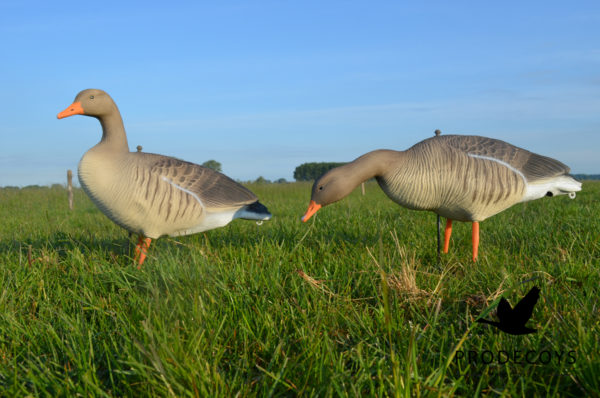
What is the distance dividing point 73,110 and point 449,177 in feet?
15.1

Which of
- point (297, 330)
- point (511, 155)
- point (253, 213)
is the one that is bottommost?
point (297, 330)

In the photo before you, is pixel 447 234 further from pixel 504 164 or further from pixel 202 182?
pixel 202 182

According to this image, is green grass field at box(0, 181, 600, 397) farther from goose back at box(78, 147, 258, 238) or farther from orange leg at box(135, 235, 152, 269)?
goose back at box(78, 147, 258, 238)

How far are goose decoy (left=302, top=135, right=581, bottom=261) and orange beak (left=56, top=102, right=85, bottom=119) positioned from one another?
323cm

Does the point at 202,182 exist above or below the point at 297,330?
above

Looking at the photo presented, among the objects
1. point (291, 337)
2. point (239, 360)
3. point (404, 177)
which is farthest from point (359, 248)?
point (239, 360)

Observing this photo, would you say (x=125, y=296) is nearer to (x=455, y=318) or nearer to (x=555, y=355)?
(x=455, y=318)

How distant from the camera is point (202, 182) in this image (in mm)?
5719

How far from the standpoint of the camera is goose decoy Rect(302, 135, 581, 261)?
4.60 meters

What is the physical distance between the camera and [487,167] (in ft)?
16.4

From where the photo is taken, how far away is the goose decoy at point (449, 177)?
4602 mm

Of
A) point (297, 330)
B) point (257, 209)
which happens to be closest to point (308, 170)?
point (257, 209)

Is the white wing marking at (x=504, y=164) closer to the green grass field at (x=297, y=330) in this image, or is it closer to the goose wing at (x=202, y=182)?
the green grass field at (x=297, y=330)

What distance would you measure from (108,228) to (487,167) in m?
8.04
